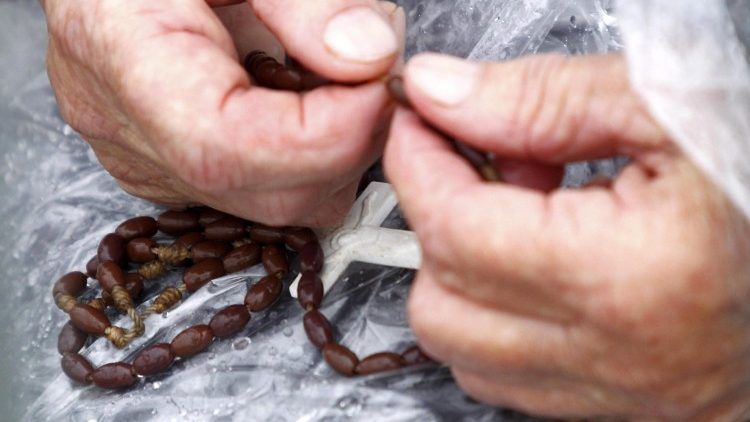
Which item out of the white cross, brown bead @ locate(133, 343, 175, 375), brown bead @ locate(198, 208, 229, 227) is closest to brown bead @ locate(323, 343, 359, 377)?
the white cross

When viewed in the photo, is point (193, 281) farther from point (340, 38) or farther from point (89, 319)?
point (340, 38)

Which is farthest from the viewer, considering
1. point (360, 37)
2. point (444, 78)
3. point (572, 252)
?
point (360, 37)

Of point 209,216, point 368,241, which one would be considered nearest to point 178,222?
point 209,216

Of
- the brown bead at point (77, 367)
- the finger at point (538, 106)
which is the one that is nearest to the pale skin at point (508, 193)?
the finger at point (538, 106)

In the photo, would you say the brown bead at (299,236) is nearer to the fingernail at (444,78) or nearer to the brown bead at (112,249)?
the brown bead at (112,249)

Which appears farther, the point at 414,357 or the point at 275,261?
the point at 275,261

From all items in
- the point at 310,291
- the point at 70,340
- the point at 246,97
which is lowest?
the point at 70,340

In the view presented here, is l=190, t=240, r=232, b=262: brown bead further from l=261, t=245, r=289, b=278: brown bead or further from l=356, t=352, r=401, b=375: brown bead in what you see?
l=356, t=352, r=401, b=375: brown bead
